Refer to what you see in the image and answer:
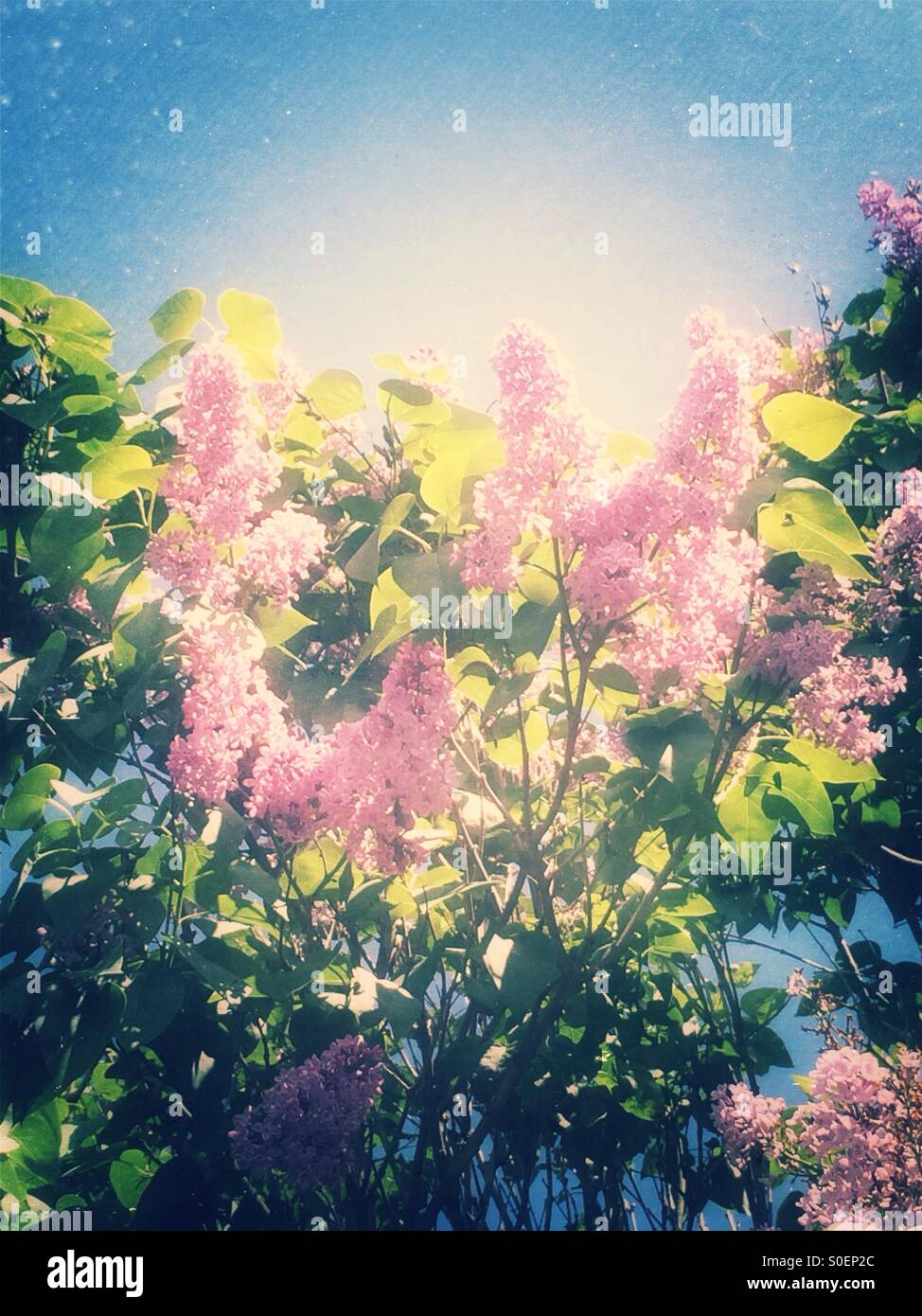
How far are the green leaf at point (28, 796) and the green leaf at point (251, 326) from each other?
2.80 feet

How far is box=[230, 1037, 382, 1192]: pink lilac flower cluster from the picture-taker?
1.35 m

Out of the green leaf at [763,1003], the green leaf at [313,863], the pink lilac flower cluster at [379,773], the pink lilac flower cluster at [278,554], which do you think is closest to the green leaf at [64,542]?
the pink lilac flower cluster at [278,554]

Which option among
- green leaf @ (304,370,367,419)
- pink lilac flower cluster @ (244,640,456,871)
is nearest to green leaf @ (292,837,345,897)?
pink lilac flower cluster @ (244,640,456,871)

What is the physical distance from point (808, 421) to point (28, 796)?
143 centimetres

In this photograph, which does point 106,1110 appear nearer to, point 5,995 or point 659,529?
point 5,995

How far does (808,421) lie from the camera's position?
4.08 ft

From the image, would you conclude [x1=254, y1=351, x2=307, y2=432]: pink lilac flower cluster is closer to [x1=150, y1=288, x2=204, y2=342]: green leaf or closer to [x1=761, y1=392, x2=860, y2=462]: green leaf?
[x1=150, y1=288, x2=204, y2=342]: green leaf

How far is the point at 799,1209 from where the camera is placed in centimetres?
197

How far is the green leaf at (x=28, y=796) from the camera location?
1.42 m

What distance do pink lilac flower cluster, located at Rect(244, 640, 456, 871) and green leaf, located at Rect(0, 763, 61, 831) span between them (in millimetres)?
382

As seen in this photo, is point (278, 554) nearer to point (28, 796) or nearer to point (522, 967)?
point (28, 796)

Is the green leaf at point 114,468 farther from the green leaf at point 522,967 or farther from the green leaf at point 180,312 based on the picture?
the green leaf at point 522,967

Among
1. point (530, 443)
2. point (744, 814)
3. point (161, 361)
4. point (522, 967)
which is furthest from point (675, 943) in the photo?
point (161, 361)
